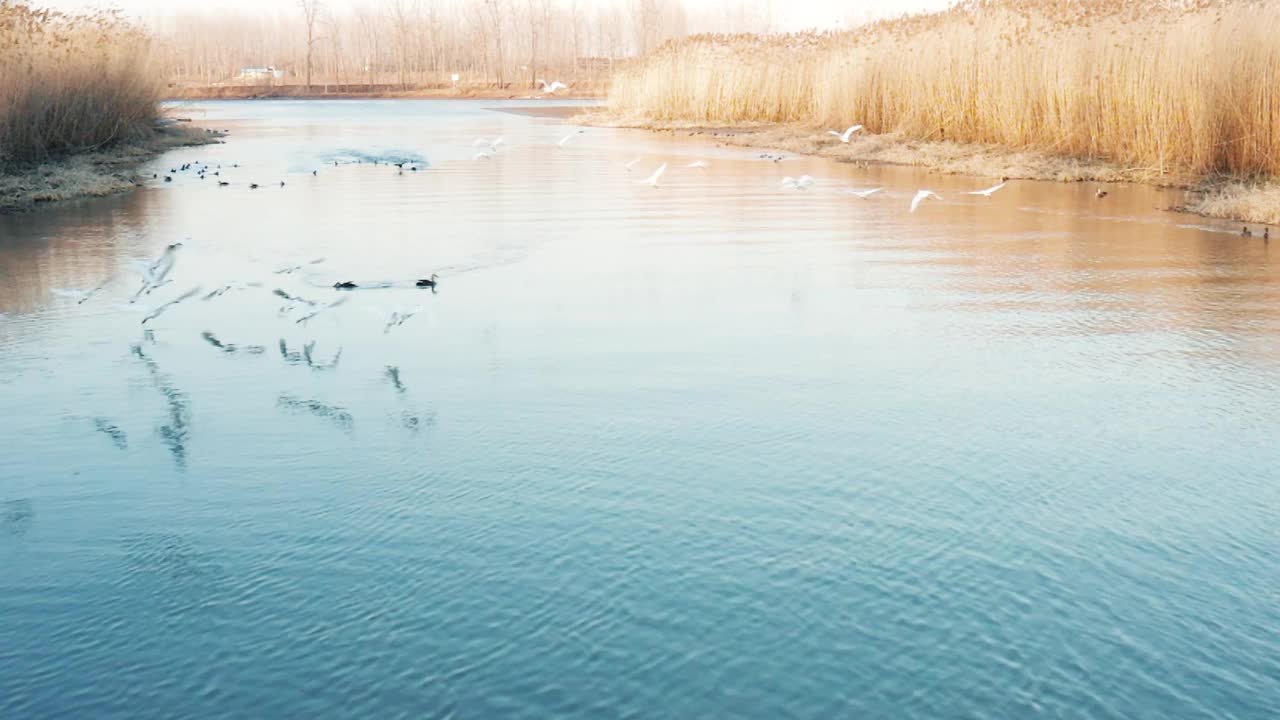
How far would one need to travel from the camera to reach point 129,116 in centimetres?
2177

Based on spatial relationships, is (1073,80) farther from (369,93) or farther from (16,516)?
(369,93)

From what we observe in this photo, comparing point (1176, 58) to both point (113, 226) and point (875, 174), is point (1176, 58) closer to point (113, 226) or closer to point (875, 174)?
point (875, 174)

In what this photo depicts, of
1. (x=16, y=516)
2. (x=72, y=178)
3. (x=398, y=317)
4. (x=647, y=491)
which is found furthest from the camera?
(x=72, y=178)

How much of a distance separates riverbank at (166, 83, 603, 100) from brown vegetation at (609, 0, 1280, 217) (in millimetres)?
50301

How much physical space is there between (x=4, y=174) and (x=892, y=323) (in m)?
11.9

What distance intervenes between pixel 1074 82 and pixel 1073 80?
1.3 inches

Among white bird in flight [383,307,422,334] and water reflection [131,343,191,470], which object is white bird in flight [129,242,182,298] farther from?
white bird in flight [383,307,422,334]

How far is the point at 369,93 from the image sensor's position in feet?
277

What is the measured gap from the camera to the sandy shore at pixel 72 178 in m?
14.1

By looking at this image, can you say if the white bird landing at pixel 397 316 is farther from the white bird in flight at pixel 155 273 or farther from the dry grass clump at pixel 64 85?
the dry grass clump at pixel 64 85

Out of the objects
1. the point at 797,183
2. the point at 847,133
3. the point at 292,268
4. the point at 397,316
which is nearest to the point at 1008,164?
the point at 847,133

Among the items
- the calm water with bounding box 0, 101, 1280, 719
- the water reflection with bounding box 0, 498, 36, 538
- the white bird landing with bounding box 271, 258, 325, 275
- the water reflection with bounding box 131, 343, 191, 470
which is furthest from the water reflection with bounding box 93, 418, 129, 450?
the white bird landing with bounding box 271, 258, 325, 275

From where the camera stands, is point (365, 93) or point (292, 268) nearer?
point (292, 268)

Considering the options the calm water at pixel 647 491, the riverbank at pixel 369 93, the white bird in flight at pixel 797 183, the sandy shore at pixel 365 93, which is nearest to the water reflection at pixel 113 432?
the calm water at pixel 647 491
